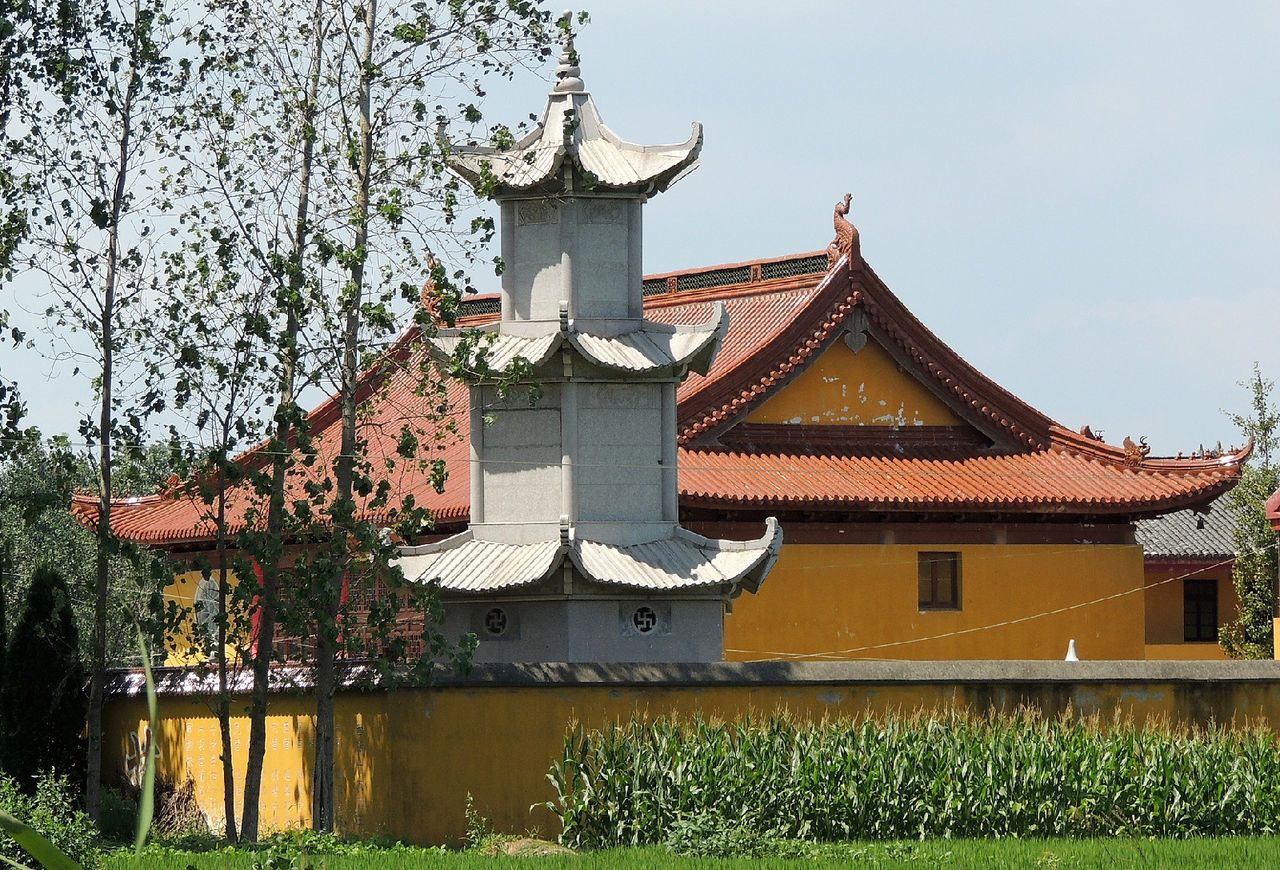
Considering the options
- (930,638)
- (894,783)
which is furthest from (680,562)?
(930,638)

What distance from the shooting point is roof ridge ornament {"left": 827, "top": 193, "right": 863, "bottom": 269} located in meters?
25.2

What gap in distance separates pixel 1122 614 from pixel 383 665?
1431 cm

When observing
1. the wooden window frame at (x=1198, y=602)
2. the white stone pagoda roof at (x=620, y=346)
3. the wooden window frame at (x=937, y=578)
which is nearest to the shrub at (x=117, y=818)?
the white stone pagoda roof at (x=620, y=346)

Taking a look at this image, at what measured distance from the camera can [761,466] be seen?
Answer: 79.4 ft

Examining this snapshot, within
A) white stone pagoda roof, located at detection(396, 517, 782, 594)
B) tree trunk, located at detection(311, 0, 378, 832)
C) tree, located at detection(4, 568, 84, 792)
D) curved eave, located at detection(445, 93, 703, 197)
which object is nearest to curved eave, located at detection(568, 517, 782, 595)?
white stone pagoda roof, located at detection(396, 517, 782, 594)

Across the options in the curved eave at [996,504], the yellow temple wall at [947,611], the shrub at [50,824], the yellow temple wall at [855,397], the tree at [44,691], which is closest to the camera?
the shrub at [50,824]

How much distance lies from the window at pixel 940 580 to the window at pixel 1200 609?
17969 mm

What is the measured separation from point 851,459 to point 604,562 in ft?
29.2

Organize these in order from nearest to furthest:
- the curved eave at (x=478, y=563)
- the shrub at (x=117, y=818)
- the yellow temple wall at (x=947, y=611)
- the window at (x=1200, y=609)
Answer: the shrub at (x=117, y=818) < the curved eave at (x=478, y=563) < the yellow temple wall at (x=947, y=611) < the window at (x=1200, y=609)

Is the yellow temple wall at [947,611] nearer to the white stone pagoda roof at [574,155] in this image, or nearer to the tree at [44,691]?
the white stone pagoda roof at [574,155]

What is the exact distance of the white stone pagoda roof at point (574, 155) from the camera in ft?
56.2

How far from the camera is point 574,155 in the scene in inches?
679

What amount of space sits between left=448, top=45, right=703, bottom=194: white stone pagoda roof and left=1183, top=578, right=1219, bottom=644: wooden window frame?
27676mm

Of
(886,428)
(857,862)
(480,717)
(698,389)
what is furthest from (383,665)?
(886,428)
